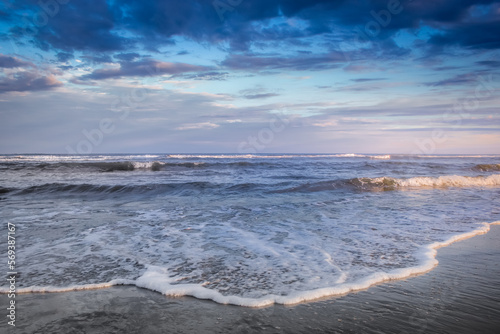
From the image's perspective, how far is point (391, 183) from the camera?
14891mm

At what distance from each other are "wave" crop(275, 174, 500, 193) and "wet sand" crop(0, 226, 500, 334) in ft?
31.8

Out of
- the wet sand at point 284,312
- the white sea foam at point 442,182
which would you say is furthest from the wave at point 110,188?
the wet sand at point 284,312

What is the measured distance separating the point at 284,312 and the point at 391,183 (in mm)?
13690

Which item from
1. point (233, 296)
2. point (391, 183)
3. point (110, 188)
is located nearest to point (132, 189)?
point (110, 188)

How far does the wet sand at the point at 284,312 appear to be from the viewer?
102 inches

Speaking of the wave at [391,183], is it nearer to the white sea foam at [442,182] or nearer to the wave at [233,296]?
the white sea foam at [442,182]

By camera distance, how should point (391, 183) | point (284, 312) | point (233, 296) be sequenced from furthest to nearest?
point (391, 183) < point (233, 296) < point (284, 312)

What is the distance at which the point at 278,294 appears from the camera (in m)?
3.25

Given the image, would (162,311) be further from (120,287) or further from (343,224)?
(343,224)

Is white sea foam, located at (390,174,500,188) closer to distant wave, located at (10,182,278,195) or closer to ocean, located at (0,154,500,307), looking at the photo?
ocean, located at (0,154,500,307)

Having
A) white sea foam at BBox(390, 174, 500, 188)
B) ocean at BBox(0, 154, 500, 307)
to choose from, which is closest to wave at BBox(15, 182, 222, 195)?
ocean at BBox(0, 154, 500, 307)

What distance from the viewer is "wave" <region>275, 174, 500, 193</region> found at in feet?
45.4

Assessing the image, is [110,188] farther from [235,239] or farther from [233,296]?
[233,296]

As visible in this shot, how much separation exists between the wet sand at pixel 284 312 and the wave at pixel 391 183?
9.69m
